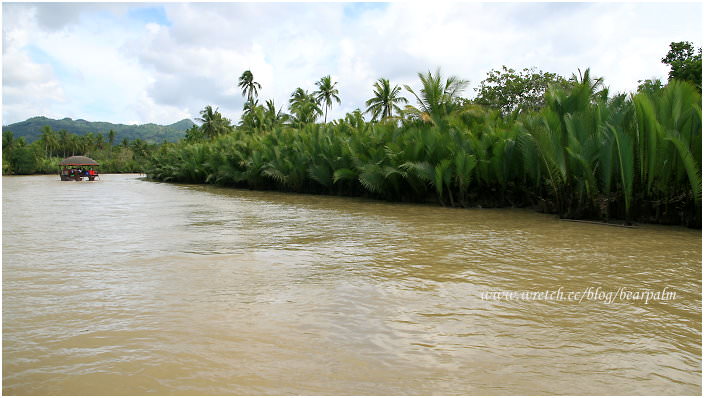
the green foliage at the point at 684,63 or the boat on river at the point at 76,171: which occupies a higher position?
the green foliage at the point at 684,63

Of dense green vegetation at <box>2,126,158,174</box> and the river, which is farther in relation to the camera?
dense green vegetation at <box>2,126,158,174</box>

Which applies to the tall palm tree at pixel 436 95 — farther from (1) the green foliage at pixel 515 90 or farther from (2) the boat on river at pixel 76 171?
(2) the boat on river at pixel 76 171

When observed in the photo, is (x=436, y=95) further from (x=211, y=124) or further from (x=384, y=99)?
(x=211, y=124)

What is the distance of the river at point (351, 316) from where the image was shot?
2.69 meters

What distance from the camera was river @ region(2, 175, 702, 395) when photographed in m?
2.69

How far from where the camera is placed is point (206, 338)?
10.7 feet

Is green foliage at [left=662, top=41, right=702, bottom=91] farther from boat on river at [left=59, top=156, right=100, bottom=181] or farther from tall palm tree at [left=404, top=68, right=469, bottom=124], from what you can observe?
boat on river at [left=59, top=156, right=100, bottom=181]

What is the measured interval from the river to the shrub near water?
6.57 feet

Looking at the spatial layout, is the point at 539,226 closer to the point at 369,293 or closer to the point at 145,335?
the point at 369,293

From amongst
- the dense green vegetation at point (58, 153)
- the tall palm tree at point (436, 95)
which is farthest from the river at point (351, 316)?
the dense green vegetation at point (58, 153)

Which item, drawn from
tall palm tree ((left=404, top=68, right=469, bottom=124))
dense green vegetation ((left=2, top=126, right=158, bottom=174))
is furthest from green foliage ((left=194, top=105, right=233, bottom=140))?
tall palm tree ((left=404, top=68, right=469, bottom=124))

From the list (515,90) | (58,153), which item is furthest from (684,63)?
(58,153)

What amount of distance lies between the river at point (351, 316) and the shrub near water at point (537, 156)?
200cm

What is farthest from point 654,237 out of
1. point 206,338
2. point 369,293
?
point 206,338
